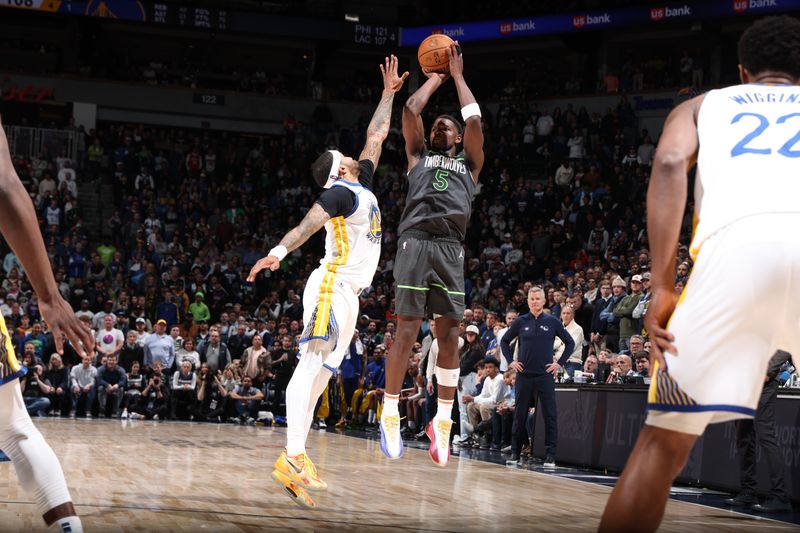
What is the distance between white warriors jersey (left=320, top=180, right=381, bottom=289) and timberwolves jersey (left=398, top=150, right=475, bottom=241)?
9.8 inches

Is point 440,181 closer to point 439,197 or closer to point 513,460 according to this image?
point 439,197


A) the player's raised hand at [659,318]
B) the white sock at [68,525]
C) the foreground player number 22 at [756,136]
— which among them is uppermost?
the foreground player number 22 at [756,136]

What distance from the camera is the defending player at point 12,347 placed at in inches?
119

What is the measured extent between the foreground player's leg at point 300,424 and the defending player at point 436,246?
0.60 metres

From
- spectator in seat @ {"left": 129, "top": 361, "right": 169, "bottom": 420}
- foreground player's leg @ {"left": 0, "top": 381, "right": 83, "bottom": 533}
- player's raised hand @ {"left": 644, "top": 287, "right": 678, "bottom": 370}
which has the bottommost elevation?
spectator in seat @ {"left": 129, "top": 361, "right": 169, "bottom": 420}

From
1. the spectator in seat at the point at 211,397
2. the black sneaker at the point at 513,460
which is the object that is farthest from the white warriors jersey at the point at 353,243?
the spectator in seat at the point at 211,397

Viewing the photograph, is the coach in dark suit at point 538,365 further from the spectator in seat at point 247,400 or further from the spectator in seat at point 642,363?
the spectator in seat at point 247,400

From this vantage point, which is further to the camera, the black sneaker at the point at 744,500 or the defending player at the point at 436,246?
the black sneaker at the point at 744,500

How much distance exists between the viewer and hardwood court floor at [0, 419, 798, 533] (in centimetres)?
506

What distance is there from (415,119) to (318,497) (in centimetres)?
268

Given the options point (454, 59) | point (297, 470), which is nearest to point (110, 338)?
point (297, 470)

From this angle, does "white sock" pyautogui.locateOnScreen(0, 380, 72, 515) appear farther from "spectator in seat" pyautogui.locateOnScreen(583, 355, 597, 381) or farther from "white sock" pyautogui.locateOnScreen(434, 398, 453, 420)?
"spectator in seat" pyautogui.locateOnScreen(583, 355, 597, 381)

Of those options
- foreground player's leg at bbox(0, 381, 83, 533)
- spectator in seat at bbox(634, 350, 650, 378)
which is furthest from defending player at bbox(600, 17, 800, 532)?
spectator in seat at bbox(634, 350, 650, 378)

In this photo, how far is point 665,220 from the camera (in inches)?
113
